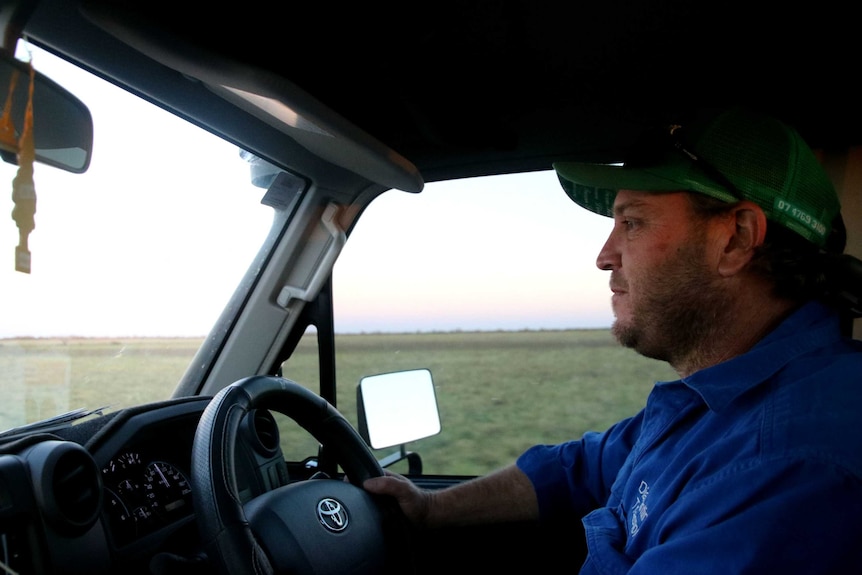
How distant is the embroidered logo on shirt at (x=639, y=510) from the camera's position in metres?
1.42

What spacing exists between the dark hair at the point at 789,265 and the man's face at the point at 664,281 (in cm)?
10

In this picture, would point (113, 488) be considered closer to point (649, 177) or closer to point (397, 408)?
point (397, 408)

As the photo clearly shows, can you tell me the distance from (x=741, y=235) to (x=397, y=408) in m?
1.46

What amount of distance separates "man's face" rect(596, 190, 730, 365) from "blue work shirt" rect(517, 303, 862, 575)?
11 cm

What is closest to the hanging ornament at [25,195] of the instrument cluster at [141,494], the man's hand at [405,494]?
the instrument cluster at [141,494]

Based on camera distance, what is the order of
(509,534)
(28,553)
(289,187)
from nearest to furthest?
1. (28,553)
2. (509,534)
3. (289,187)

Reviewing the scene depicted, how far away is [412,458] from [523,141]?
55.2 inches

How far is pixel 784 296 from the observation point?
1.47m

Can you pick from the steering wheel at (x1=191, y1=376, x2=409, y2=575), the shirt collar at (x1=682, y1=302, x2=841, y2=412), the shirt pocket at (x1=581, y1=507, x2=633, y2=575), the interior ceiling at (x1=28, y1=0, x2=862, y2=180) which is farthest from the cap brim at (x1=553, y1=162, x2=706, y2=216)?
the steering wheel at (x1=191, y1=376, x2=409, y2=575)

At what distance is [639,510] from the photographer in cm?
146

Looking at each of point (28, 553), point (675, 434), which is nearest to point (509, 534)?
point (675, 434)

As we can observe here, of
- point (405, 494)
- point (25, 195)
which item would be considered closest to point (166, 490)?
point (405, 494)

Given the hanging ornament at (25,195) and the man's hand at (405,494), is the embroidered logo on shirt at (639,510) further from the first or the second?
the hanging ornament at (25,195)

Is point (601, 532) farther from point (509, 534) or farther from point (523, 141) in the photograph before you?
point (523, 141)
